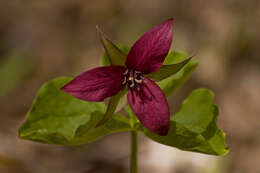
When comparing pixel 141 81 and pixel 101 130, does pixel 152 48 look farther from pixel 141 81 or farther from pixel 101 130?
pixel 101 130

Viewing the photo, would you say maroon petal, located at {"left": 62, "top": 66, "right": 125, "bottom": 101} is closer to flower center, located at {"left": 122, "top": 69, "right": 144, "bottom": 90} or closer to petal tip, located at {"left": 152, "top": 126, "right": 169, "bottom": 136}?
flower center, located at {"left": 122, "top": 69, "right": 144, "bottom": 90}

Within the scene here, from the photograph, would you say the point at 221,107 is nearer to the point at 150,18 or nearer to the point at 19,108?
the point at 150,18

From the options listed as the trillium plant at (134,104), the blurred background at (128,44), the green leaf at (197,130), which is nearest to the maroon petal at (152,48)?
the trillium plant at (134,104)

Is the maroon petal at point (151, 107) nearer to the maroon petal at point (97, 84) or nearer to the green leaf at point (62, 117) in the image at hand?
the maroon petal at point (97, 84)

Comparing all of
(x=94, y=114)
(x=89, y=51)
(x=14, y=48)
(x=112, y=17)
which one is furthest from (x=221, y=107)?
(x=94, y=114)

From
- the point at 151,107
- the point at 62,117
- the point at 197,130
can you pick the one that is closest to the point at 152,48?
the point at 151,107

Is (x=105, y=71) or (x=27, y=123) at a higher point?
(x=105, y=71)
